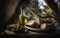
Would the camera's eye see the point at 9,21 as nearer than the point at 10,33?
No

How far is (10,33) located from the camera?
1104 millimetres

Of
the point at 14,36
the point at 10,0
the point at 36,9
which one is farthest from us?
the point at 36,9

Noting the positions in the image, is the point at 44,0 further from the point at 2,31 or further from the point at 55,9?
the point at 2,31

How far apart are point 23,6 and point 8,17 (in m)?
0.17

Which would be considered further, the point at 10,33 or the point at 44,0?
the point at 44,0

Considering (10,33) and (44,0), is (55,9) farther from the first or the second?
(10,33)

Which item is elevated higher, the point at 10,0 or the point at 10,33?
the point at 10,0

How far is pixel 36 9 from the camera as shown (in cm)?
138

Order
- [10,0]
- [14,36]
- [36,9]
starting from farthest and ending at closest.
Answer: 1. [36,9]
2. [10,0]
3. [14,36]

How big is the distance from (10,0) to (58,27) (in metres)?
0.49

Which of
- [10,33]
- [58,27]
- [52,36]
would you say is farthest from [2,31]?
[58,27]

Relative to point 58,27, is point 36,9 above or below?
above

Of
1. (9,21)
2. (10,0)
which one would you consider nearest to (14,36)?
(9,21)

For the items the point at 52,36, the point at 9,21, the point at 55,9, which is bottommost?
the point at 52,36
